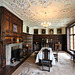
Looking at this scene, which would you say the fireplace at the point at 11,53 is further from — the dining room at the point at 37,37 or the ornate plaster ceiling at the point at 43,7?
the ornate plaster ceiling at the point at 43,7

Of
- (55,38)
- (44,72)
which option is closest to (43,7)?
(44,72)

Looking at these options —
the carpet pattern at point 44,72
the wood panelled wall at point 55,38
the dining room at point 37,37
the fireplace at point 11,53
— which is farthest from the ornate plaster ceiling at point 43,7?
the wood panelled wall at point 55,38

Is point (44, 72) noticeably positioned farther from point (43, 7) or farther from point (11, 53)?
point (43, 7)

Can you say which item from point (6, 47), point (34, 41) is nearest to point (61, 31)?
point (34, 41)

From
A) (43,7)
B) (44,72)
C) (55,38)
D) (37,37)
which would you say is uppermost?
(43,7)

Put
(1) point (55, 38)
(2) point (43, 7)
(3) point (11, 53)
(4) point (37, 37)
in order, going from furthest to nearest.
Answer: (4) point (37, 37), (1) point (55, 38), (3) point (11, 53), (2) point (43, 7)

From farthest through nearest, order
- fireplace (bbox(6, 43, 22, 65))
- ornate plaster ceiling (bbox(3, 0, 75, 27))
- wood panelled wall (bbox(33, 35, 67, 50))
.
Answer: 1. wood panelled wall (bbox(33, 35, 67, 50))
2. fireplace (bbox(6, 43, 22, 65))
3. ornate plaster ceiling (bbox(3, 0, 75, 27))

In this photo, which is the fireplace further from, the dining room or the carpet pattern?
the carpet pattern

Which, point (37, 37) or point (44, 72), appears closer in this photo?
point (44, 72)

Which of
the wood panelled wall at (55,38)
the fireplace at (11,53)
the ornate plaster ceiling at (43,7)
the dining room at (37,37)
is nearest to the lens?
the ornate plaster ceiling at (43,7)

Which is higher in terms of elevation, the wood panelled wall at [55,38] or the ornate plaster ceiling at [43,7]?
the ornate plaster ceiling at [43,7]

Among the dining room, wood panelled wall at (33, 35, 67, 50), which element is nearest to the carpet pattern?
the dining room

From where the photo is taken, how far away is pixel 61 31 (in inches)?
359

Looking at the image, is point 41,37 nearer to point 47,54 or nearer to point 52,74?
point 47,54
